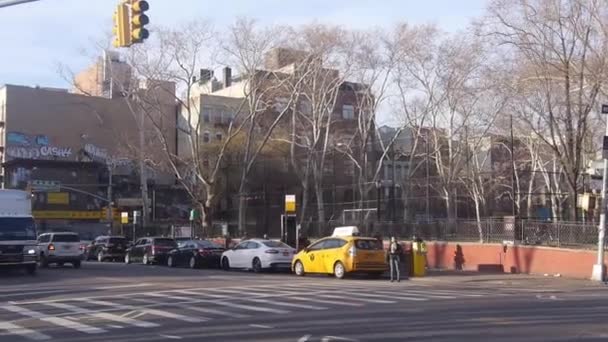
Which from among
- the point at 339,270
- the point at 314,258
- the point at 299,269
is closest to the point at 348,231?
the point at 299,269

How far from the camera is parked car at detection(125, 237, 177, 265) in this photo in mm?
41312

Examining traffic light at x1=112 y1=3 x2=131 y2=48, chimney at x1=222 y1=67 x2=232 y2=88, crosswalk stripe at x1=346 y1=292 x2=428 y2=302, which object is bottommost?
crosswalk stripe at x1=346 y1=292 x2=428 y2=302

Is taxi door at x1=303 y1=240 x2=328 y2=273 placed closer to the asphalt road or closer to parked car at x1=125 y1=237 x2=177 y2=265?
the asphalt road

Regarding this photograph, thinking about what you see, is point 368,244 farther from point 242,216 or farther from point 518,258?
point 242,216

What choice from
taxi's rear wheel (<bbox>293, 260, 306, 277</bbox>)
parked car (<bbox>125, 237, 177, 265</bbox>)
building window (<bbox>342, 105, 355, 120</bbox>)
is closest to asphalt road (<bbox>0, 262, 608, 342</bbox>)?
taxi's rear wheel (<bbox>293, 260, 306, 277</bbox>)

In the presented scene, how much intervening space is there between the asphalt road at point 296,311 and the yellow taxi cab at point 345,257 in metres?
2.70

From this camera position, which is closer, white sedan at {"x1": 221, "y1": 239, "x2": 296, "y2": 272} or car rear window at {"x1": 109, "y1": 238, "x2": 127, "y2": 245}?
white sedan at {"x1": 221, "y1": 239, "x2": 296, "y2": 272}

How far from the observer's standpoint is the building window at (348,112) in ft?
226

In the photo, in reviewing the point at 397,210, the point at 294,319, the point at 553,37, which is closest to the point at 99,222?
the point at 397,210

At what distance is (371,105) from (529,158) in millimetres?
13621

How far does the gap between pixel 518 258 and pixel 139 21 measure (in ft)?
62.2

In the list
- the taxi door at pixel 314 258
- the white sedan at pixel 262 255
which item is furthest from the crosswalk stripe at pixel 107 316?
the white sedan at pixel 262 255

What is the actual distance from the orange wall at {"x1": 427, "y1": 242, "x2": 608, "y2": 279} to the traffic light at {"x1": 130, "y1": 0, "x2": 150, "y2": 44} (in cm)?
1820

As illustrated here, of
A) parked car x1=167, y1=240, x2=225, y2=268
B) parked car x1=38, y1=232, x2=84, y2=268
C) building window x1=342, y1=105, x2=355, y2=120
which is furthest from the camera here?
building window x1=342, y1=105, x2=355, y2=120
